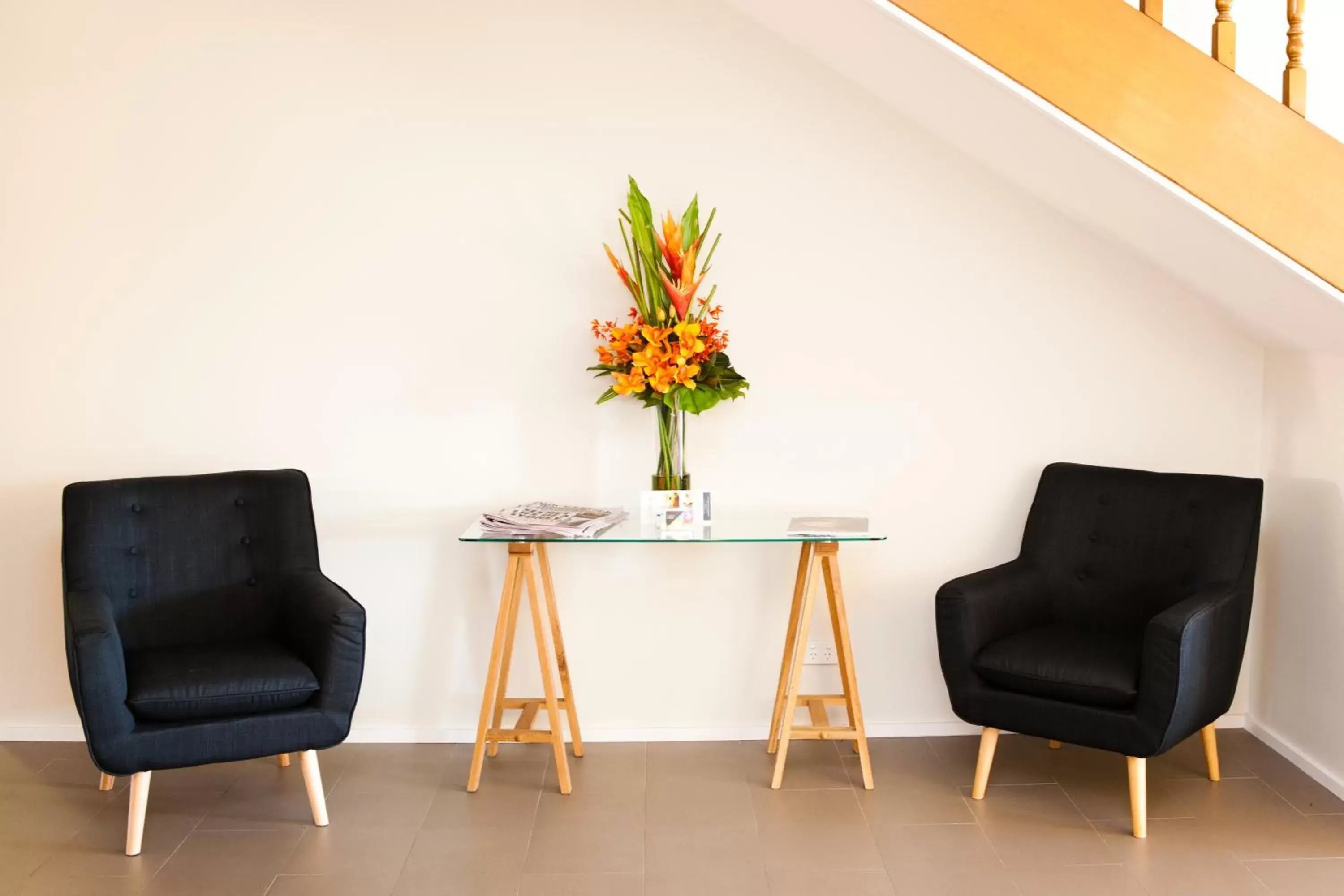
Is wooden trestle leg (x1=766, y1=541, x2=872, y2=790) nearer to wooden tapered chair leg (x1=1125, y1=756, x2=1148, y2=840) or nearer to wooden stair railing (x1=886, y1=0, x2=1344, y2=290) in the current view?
wooden tapered chair leg (x1=1125, y1=756, x2=1148, y2=840)

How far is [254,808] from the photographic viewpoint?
3.29 meters

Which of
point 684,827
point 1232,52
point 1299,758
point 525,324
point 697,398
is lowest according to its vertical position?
point 684,827

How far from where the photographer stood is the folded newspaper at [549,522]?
3.28 metres

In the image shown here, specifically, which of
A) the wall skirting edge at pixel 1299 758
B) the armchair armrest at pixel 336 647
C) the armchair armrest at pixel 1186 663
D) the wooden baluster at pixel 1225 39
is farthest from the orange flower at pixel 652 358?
the wall skirting edge at pixel 1299 758

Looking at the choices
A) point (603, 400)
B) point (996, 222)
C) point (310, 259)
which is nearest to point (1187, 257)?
point (996, 222)

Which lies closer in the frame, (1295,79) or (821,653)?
(1295,79)

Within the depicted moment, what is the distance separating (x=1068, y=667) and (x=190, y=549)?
95.8 inches

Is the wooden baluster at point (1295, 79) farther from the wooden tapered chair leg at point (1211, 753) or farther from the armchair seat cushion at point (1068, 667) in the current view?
the wooden tapered chair leg at point (1211, 753)

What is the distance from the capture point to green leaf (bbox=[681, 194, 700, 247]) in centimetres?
355

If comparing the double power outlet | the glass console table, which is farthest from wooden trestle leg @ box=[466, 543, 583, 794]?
the double power outlet

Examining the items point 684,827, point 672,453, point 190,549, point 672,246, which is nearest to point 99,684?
point 190,549

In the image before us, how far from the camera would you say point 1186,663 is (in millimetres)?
2994

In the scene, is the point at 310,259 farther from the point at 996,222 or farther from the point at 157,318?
the point at 996,222

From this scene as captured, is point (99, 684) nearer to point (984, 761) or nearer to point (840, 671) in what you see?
point (840, 671)
